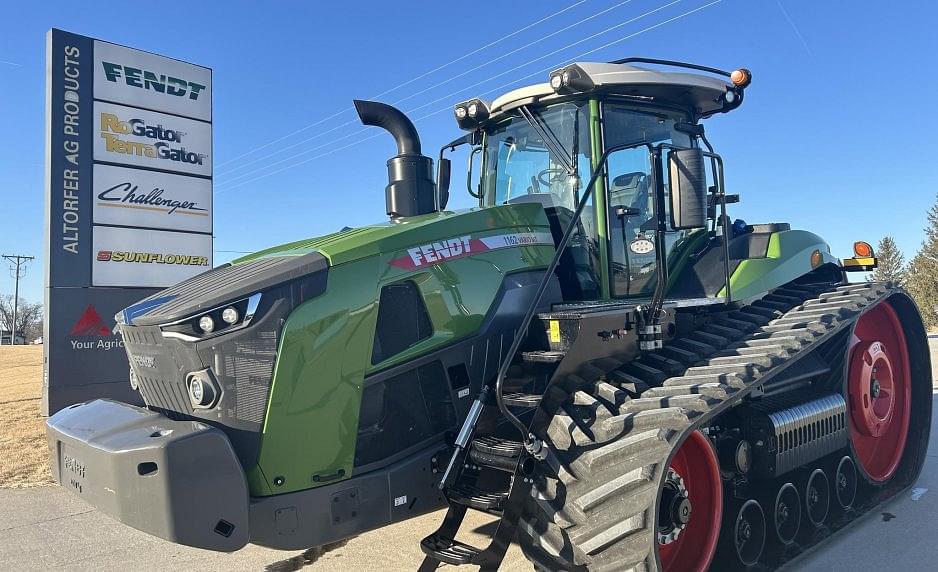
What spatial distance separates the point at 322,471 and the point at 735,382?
7.05ft

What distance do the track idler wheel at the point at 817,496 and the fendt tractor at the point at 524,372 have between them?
2 centimetres

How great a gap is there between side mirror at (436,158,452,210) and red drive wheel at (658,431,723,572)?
102 inches

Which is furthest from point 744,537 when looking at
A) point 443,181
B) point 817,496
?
point 443,181

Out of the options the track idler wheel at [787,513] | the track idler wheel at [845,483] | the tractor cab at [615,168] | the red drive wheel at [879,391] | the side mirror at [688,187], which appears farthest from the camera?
the red drive wheel at [879,391]

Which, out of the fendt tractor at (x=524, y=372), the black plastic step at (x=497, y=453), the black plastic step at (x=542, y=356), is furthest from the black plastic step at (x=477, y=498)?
the black plastic step at (x=542, y=356)

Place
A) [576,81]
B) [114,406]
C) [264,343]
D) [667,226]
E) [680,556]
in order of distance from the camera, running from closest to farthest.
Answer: [264,343], [114,406], [680,556], [576,81], [667,226]

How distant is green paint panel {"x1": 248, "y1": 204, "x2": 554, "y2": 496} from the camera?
3213 millimetres

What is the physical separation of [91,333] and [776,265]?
7721 mm

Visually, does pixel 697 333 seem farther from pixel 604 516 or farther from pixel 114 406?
pixel 114 406

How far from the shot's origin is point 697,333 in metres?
4.49

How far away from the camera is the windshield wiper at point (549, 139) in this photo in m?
4.55

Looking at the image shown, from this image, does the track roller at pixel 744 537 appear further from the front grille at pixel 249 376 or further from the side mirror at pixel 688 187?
the front grille at pixel 249 376

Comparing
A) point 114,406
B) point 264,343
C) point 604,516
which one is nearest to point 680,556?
point 604,516

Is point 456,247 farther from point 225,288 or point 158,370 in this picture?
point 158,370
